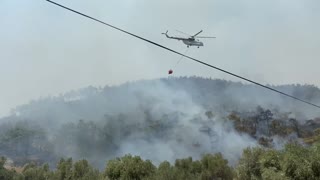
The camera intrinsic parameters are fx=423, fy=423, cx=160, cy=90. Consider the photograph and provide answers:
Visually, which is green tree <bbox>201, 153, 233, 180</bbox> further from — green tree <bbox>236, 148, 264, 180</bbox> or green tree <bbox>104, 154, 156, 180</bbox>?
green tree <bbox>236, 148, 264, 180</bbox>

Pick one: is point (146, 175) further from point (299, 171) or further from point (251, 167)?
point (299, 171)

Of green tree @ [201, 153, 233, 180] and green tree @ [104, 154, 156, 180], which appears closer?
green tree @ [104, 154, 156, 180]

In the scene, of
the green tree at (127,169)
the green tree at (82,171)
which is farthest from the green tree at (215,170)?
the green tree at (82,171)

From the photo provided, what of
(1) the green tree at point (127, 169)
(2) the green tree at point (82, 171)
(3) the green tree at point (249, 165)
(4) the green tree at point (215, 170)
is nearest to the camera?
(3) the green tree at point (249, 165)

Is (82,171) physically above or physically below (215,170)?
above

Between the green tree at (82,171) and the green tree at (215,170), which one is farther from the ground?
the green tree at (82,171)

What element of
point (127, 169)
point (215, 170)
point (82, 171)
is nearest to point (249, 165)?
point (127, 169)

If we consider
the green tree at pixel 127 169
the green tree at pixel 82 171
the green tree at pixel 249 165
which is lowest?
the green tree at pixel 249 165

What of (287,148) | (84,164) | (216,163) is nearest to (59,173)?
(84,164)

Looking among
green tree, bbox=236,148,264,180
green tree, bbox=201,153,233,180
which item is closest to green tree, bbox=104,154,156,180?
green tree, bbox=236,148,264,180

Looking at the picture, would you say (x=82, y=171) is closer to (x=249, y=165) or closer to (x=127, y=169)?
(x=127, y=169)

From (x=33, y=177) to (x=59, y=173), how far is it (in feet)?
51.1

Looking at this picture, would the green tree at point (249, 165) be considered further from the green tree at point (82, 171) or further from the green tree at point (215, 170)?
the green tree at point (82, 171)

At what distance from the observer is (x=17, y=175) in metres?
96.0
